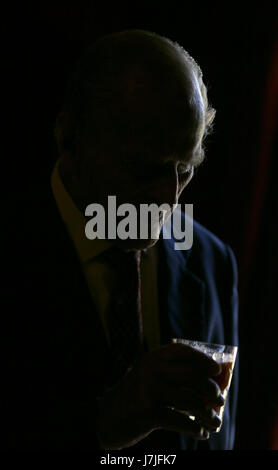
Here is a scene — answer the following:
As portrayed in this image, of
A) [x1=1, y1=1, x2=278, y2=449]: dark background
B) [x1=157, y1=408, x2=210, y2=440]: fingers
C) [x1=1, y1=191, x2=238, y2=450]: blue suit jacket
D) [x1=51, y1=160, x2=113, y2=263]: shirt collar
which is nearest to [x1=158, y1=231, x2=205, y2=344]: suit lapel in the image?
[x1=1, y1=191, x2=238, y2=450]: blue suit jacket

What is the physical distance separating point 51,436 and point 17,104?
1211mm

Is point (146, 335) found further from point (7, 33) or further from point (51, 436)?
point (7, 33)

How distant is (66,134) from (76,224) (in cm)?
24

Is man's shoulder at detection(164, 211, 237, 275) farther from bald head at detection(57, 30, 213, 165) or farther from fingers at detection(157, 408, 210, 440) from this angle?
fingers at detection(157, 408, 210, 440)

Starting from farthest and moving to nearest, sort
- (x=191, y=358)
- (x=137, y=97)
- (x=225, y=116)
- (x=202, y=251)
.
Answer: (x=225, y=116)
(x=202, y=251)
(x=137, y=97)
(x=191, y=358)

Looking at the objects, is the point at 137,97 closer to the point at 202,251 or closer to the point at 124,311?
the point at 124,311

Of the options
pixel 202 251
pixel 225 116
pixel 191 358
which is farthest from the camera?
pixel 225 116

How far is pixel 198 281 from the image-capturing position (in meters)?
1.75

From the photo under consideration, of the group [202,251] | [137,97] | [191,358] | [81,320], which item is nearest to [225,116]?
[202,251]

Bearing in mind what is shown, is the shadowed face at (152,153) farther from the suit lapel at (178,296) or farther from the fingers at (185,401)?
the fingers at (185,401)

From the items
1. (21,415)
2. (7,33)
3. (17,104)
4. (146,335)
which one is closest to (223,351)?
(146,335)

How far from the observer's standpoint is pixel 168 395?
3.88 ft

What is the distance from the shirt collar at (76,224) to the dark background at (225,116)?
0.46m

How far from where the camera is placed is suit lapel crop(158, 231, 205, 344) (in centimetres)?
163
